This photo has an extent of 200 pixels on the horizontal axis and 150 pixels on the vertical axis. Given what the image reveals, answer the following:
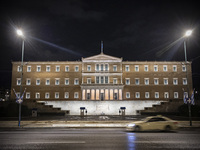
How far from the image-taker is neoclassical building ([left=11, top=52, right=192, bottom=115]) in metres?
57.2

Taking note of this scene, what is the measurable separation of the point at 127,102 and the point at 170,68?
75.2ft

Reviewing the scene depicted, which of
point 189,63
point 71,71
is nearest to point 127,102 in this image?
point 71,71

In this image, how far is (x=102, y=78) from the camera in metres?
57.3

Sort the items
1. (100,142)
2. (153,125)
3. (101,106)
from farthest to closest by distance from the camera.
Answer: (101,106) < (153,125) < (100,142)

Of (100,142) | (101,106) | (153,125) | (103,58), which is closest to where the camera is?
(100,142)

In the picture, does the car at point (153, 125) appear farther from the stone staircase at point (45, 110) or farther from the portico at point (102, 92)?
the portico at point (102, 92)

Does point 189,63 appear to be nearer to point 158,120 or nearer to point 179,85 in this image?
point 179,85

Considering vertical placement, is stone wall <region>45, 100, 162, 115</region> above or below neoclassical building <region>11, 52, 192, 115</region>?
below

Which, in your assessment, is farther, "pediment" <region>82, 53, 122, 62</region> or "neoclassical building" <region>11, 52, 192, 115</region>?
"pediment" <region>82, 53, 122, 62</region>

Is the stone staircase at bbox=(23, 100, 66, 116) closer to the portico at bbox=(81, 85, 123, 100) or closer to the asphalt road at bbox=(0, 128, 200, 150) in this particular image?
the portico at bbox=(81, 85, 123, 100)

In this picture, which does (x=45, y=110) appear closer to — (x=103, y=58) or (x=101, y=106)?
(x=101, y=106)

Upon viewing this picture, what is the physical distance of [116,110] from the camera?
4525cm

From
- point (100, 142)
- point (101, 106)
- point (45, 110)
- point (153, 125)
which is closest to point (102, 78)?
point (101, 106)

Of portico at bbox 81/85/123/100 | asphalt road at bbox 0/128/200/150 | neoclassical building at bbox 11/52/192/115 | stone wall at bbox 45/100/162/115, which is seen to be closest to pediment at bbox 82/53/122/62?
neoclassical building at bbox 11/52/192/115
